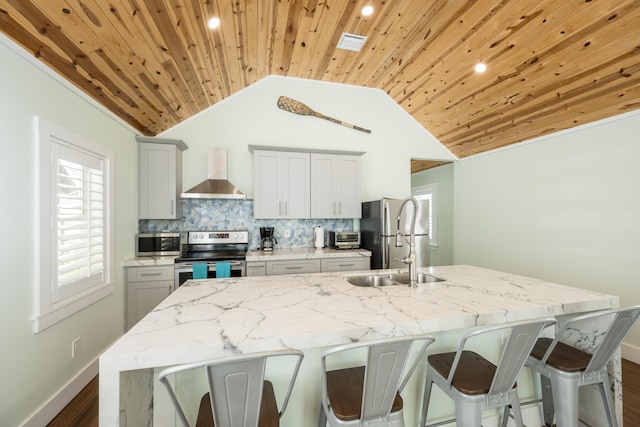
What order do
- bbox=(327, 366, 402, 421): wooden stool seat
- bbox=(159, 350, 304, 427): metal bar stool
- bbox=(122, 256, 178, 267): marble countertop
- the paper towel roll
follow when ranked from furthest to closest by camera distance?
the paper towel roll → bbox=(122, 256, 178, 267): marble countertop → bbox=(327, 366, 402, 421): wooden stool seat → bbox=(159, 350, 304, 427): metal bar stool

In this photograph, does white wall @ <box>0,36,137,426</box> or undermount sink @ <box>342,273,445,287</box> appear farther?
undermount sink @ <box>342,273,445,287</box>

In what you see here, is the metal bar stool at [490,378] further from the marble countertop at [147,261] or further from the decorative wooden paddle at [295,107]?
the decorative wooden paddle at [295,107]

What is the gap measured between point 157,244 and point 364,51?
328 cm

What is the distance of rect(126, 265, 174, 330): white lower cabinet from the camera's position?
9.93ft

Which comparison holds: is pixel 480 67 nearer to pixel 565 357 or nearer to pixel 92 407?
pixel 565 357

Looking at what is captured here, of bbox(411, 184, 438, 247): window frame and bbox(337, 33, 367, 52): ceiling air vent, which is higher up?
bbox(337, 33, 367, 52): ceiling air vent

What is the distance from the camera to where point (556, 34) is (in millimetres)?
2293

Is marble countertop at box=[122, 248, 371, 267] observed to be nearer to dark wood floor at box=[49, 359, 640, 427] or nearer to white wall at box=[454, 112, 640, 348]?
dark wood floor at box=[49, 359, 640, 427]

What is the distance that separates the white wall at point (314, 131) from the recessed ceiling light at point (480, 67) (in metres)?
1.56

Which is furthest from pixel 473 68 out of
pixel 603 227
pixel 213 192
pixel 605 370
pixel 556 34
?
pixel 213 192

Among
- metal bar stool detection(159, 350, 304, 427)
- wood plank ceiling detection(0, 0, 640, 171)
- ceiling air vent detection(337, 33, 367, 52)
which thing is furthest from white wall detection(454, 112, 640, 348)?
metal bar stool detection(159, 350, 304, 427)

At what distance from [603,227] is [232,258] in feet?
12.8

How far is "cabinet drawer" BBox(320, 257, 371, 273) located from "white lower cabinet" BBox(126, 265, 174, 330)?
5.71 ft

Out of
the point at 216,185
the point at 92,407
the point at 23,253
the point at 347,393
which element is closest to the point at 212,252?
the point at 216,185
